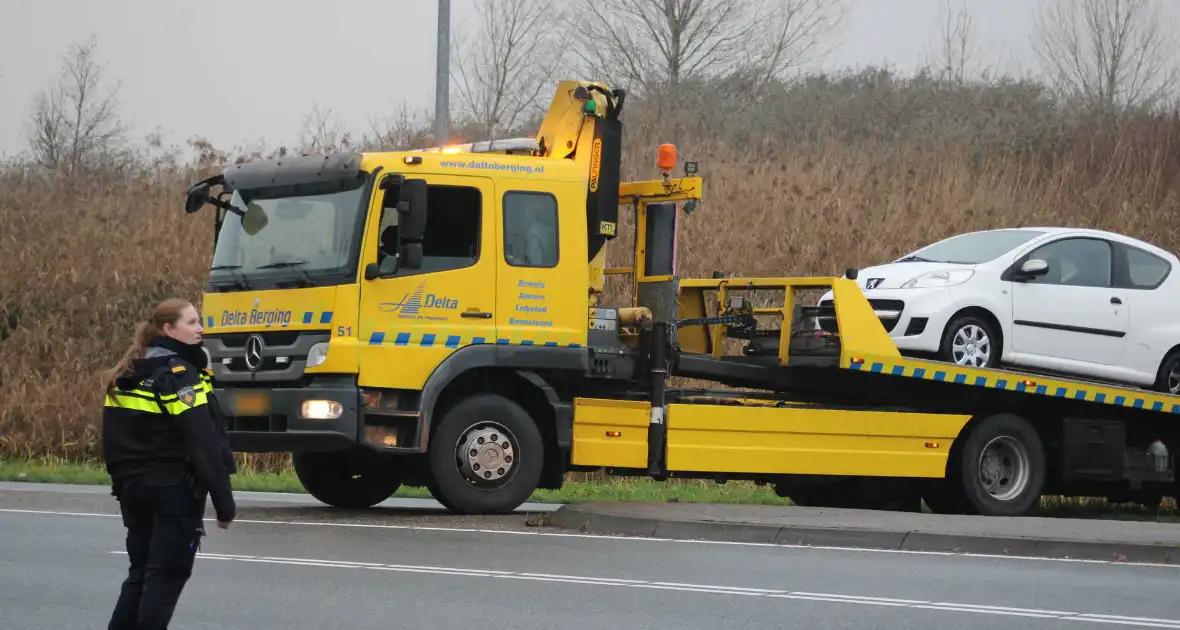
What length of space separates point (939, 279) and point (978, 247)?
0.72 m

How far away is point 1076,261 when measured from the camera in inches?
590

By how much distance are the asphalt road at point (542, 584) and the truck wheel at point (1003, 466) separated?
11.7 ft

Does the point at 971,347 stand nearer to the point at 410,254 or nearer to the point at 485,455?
the point at 485,455

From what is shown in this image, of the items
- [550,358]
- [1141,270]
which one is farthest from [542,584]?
[1141,270]

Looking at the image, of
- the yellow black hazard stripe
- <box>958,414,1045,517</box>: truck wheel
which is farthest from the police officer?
<box>958,414,1045,517</box>: truck wheel

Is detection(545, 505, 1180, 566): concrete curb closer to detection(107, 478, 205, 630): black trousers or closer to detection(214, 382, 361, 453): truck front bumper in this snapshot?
detection(214, 382, 361, 453): truck front bumper

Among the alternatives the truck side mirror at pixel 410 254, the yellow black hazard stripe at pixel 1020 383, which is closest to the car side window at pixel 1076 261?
the yellow black hazard stripe at pixel 1020 383

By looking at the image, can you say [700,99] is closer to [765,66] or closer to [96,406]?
[765,66]

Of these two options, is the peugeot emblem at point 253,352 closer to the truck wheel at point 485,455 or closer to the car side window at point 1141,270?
the truck wheel at point 485,455

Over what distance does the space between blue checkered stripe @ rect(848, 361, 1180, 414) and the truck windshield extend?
14.1 ft

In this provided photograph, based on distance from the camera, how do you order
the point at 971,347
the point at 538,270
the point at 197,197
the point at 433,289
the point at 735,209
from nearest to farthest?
1. the point at 433,289
2. the point at 538,270
3. the point at 197,197
4. the point at 971,347
5. the point at 735,209

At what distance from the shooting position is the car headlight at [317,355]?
12.5 meters

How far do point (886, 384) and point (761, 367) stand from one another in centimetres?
111

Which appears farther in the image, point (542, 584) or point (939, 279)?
point (939, 279)
